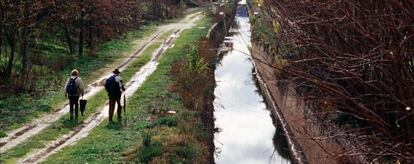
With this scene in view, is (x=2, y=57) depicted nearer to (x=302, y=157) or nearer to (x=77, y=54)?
(x=77, y=54)

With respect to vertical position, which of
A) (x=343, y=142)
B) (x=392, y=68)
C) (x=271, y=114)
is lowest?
(x=271, y=114)

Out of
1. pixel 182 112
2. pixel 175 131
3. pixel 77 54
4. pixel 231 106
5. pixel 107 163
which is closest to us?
pixel 107 163

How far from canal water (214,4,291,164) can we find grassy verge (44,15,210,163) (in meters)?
2.03

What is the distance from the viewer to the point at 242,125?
25.4 metres

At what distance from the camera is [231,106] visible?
94.7ft

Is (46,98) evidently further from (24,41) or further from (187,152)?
(187,152)

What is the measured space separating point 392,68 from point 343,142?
588 centimetres

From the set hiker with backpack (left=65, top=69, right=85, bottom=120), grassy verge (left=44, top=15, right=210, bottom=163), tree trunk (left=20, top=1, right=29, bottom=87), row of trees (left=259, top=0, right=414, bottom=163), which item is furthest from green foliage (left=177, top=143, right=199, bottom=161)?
tree trunk (left=20, top=1, right=29, bottom=87)

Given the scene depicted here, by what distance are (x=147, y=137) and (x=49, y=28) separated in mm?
19119

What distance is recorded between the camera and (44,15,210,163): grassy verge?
→ 48.5ft

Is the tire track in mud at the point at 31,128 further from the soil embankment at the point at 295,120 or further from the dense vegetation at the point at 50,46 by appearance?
the soil embankment at the point at 295,120

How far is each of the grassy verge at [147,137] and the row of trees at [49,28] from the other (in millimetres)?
4850

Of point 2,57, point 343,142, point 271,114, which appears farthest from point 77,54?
point 343,142

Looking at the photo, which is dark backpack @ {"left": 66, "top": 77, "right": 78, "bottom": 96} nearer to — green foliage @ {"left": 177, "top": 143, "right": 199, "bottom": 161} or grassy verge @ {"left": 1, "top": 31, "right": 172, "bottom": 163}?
grassy verge @ {"left": 1, "top": 31, "right": 172, "bottom": 163}
